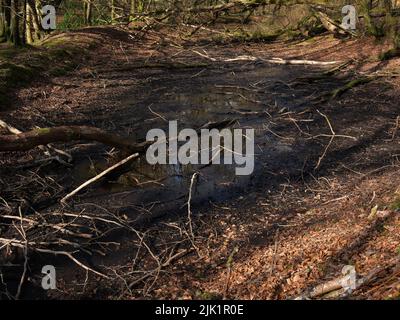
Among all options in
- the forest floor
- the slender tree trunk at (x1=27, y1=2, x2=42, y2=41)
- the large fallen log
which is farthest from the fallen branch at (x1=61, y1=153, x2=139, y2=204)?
the slender tree trunk at (x1=27, y1=2, x2=42, y2=41)

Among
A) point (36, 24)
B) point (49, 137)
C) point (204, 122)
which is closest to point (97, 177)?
point (49, 137)

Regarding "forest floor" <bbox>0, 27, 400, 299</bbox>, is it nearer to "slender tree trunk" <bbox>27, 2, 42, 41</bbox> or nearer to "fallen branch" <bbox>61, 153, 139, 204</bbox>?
→ "fallen branch" <bbox>61, 153, 139, 204</bbox>

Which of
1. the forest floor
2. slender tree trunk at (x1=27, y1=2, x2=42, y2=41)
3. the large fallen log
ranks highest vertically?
slender tree trunk at (x1=27, y1=2, x2=42, y2=41)

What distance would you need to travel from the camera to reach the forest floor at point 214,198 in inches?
181

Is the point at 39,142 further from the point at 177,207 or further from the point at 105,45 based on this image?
the point at 105,45

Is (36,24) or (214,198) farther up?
(36,24)

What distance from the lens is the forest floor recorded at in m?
4.60

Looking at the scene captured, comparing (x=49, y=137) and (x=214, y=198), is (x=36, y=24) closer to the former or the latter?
(x=49, y=137)

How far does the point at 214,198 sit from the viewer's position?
6.55m

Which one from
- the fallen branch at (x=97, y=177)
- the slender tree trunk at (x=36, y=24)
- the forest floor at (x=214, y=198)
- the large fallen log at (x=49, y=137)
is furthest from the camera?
the slender tree trunk at (x=36, y=24)

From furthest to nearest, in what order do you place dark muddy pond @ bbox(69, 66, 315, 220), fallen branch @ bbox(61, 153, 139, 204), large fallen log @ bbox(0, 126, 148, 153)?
dark muddy pond @ bbox(69, 66, 315, 220), fallen branch @ bbox(61, 153, 139, 204), large fallen log @ bbox(0, 126, 148, 153)

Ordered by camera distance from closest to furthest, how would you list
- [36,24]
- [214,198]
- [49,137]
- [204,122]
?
[49,137] → [214,198] → [204,122] → [36,24]

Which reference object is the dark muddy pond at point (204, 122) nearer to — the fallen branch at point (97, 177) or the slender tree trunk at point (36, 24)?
the fallen branch at point (97, 177)

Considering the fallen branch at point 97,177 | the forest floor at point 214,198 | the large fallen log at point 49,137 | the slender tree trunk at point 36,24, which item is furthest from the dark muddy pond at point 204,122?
the slender tree trunk at point 36,24
